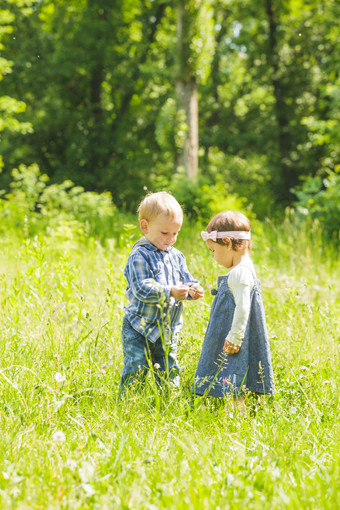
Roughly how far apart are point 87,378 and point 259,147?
15.5 m

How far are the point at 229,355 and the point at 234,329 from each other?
0.19m

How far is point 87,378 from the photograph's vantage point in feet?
9.62

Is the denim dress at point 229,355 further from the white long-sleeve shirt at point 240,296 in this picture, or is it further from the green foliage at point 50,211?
the green foliage at point 50,211

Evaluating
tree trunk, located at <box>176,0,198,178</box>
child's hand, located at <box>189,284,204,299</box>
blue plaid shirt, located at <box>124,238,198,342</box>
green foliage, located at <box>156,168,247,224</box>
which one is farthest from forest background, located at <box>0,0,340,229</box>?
child's hand, located at <box>189,284,204,299</box>

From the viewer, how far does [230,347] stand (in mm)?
2805

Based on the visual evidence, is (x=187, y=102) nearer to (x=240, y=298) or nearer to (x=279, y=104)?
(x=279, y=104)

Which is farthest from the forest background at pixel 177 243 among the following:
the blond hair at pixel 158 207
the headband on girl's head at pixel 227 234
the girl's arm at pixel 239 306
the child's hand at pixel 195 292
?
the headband on girl's head at pixel 227 234

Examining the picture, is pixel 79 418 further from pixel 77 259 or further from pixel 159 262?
pixel 77 259

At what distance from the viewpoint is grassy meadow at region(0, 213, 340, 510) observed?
189 cm

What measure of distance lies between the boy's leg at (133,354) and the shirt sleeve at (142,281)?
0.26 meters

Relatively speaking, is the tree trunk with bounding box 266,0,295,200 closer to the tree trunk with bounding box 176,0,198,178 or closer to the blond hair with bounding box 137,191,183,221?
the tree trunk with bounding box 176,0,198,178

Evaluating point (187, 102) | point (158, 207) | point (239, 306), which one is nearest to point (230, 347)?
point (239, 306)

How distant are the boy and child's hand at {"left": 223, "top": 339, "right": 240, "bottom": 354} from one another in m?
0.30

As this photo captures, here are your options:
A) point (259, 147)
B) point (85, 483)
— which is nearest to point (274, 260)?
point (85, 483)
